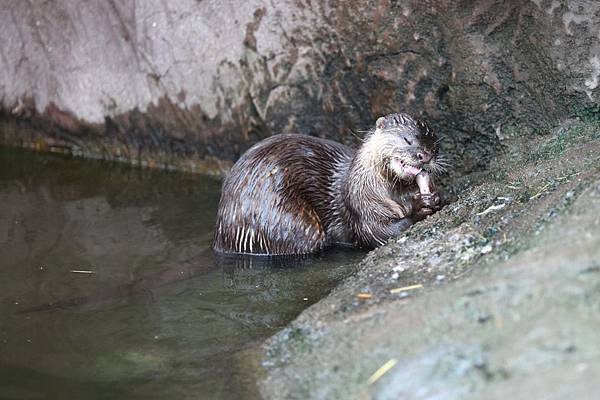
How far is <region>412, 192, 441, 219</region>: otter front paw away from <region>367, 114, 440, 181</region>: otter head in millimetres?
144

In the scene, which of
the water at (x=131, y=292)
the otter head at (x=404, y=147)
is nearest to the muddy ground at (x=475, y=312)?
the water at (x=131, y=292)

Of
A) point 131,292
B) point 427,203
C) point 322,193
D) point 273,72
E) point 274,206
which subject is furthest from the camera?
point 273,72

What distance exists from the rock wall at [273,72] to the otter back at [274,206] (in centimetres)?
68

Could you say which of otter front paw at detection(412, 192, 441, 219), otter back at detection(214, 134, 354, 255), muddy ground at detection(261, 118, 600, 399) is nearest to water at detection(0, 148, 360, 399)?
otter back at detection(214, 134, 354, 255)

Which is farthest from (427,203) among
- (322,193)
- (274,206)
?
(274,206)

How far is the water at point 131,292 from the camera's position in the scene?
3312 mm

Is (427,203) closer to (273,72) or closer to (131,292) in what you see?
(131,292)

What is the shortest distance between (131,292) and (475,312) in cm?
191

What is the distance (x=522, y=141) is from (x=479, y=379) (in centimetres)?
251

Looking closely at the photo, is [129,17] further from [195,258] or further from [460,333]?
[460,333]

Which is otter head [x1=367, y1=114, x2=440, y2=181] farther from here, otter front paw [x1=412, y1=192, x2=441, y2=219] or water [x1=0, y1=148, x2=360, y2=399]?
water [x1=0, y1=148, x2=360, y2=399]

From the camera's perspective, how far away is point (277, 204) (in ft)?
15.8

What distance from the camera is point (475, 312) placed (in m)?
2.79

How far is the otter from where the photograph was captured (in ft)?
15.2
